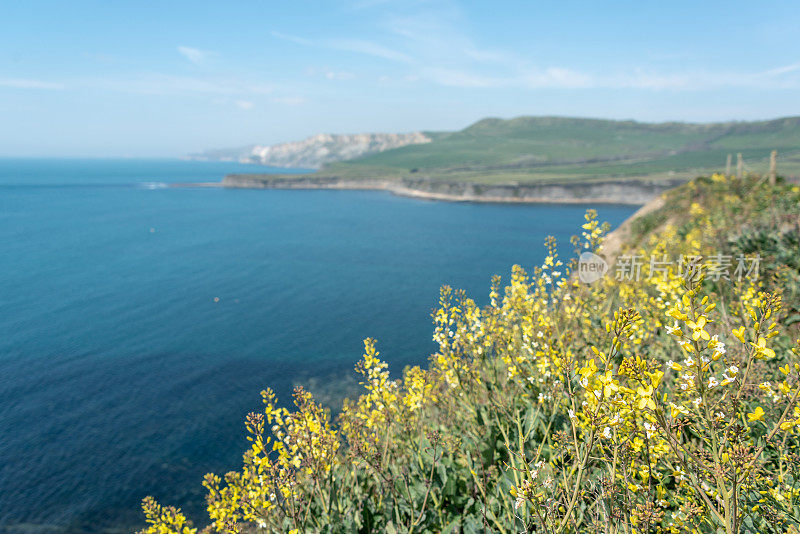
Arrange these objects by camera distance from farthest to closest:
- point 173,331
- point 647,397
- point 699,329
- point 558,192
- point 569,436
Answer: point 558,192 < point 173,331 < point 569,436 < point 647,397 < point 699,329

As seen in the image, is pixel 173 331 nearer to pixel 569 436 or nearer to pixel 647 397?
pixel 569 436

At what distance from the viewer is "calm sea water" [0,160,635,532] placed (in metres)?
24.4

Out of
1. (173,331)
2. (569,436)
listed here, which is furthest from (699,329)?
(173,331)

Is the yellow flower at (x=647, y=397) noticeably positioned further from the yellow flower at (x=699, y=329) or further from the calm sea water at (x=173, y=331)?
the calm sea water at (x=173, y=331)

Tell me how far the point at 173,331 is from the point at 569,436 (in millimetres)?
41382

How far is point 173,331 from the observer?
1620 inches

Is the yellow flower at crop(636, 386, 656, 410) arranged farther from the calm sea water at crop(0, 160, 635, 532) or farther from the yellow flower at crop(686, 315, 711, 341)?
the calm sea water at crop(0, 160, 635, 532)

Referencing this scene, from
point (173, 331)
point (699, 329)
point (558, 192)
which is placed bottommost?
point (173, 331)

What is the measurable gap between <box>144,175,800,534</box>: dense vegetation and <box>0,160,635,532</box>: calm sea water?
1760 cm

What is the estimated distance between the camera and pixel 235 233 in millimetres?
89750

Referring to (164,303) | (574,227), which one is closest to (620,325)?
(164,303)

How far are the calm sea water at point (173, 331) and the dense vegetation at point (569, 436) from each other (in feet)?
57.7

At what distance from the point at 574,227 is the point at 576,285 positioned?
325 feet

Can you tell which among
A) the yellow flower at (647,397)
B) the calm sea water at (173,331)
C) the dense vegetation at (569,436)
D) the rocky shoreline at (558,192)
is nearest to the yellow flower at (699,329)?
the dense vegetation at (569,436)
